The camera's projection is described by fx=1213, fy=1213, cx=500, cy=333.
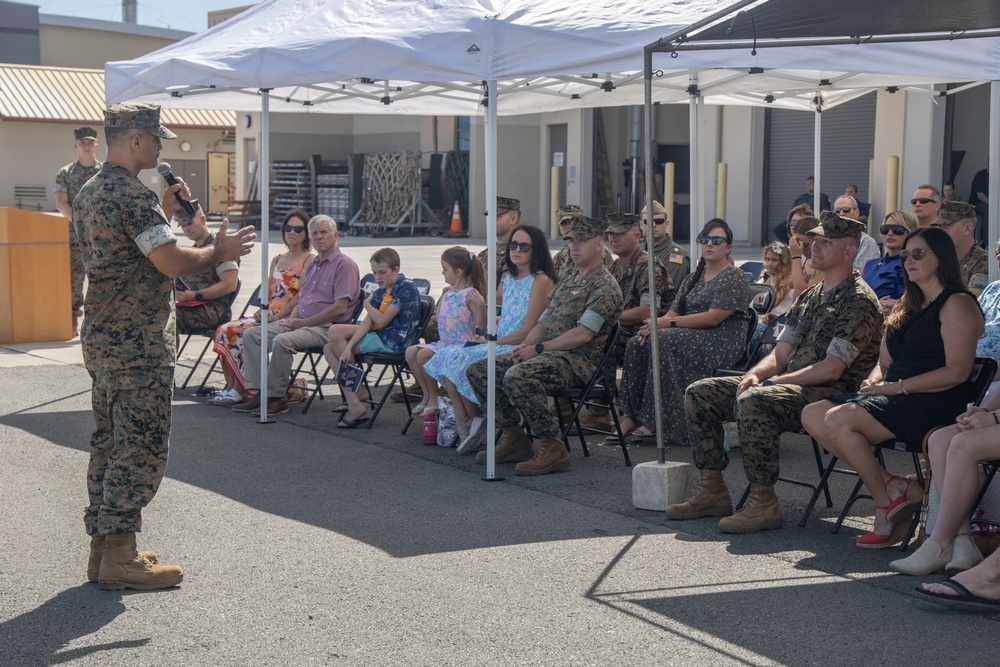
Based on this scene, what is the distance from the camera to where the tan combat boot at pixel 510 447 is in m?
7.21

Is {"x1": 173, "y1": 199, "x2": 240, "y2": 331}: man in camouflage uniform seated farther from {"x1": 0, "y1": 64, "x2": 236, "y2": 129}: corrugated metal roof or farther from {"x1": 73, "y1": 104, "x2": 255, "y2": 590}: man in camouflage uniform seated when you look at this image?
{"x1": 0, "y1": 64, "x2": 236, "y2": 129}: corrugated metal roof

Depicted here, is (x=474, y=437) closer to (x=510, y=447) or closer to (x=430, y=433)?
(x=510, y=447)

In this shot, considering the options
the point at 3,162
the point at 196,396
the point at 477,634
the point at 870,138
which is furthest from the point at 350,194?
the point at 477,634

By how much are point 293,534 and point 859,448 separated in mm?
2637

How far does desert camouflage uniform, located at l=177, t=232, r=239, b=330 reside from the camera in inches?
375

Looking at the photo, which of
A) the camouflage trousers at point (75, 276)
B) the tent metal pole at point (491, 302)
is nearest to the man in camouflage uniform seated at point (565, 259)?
the tent metal pole at point (491, 302)

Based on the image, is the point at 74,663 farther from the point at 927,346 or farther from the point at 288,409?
the point at 288,409

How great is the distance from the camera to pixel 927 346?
5.46m

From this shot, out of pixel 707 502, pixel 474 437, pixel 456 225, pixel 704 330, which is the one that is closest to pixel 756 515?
pixel 707 502

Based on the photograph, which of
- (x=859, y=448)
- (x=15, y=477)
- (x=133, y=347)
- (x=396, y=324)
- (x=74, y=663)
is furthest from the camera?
(x=396, y=324)

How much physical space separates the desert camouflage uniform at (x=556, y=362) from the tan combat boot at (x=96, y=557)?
2.55m

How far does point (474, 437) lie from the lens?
7.44m

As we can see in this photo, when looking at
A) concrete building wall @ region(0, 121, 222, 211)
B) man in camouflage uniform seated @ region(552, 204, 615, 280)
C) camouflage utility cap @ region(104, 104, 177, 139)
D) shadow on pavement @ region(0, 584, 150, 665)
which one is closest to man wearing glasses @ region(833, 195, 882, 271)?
man in camouflage uniform seated @ region(552, 204, 615, 280)

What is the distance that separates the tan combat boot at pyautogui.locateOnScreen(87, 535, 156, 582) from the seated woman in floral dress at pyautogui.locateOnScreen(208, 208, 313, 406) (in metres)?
4.01
